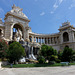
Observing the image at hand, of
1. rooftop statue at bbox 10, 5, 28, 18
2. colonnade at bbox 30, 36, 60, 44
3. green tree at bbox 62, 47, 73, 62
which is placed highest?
rooftop statue at bbox 10, 5, 28, 18

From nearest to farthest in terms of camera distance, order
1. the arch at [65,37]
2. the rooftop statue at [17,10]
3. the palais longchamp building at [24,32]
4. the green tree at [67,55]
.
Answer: the green tree at [67,55] < the palais longchamp building at [24,32] < the rooftop statue at [17,10] < the arch at [65,37]

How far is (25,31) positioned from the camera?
52.7m

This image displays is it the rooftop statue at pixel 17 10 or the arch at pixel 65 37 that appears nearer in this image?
the rooftop statue at pixel 17 10

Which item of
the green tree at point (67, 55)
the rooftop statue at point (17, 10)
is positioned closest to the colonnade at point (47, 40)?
the rooftop statue at point (17, 10)

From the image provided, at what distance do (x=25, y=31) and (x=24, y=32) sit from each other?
837 millimetres

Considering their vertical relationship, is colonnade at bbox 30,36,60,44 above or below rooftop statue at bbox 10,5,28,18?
below

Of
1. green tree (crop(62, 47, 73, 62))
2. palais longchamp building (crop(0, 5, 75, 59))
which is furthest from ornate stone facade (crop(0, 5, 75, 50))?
green tree (crop(62, 47, 73, 62))

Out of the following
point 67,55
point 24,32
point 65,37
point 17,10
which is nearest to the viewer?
point 67,55

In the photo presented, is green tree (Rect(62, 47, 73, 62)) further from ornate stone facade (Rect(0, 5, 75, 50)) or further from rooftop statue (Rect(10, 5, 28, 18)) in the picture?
rooftop statue (Rect(10, 5, 28, 18))

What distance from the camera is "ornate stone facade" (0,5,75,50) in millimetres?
46406

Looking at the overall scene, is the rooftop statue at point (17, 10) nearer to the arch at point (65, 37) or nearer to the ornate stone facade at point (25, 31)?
the ornate stone facade at point (25, 31)

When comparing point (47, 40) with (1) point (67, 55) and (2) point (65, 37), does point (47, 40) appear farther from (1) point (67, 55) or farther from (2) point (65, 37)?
(1) point (67, 55)

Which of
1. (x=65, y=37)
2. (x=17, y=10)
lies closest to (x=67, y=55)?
(x=65, y=37)

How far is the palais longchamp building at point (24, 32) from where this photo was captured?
150 ft
